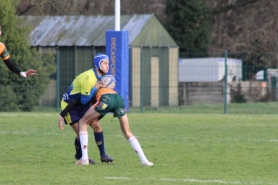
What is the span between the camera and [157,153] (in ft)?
40.2

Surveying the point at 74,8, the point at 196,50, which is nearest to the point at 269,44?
the point at 196,50

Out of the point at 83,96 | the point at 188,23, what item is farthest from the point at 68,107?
the point at 188,23

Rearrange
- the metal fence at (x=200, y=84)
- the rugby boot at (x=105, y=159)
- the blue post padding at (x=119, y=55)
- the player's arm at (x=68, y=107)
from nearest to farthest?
the player's arm at (x=68, y=107), the rugby boot at (x=105, y=159), the blue post padding at (x=119, y=55), the metal fence at (x=200, y=84)

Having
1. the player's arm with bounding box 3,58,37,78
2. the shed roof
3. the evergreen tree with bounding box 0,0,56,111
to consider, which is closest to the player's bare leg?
the player's arm with bounding box 3,58,37,78

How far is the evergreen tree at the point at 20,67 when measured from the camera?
80.5 ft

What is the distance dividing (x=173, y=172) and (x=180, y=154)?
92.7 inches

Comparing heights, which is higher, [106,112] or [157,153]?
[106,112]

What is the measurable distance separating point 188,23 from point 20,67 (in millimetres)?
14348

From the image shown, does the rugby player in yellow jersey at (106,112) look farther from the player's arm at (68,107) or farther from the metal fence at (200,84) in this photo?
the metal fence at (200,84)

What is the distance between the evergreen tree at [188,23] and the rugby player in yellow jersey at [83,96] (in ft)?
87.5

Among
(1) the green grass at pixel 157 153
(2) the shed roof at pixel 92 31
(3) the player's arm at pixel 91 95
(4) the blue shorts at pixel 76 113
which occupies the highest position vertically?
(2) the shed roof at pixel 92 31

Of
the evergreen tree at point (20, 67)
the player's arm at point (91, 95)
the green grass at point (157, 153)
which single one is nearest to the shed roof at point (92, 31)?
the evergreen tree at point (20, 67)

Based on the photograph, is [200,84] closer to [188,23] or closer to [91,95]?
[188,23]

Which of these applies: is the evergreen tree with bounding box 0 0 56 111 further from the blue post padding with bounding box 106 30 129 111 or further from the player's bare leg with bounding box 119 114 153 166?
the player's bare leg with bounding box 119 114 153 166
